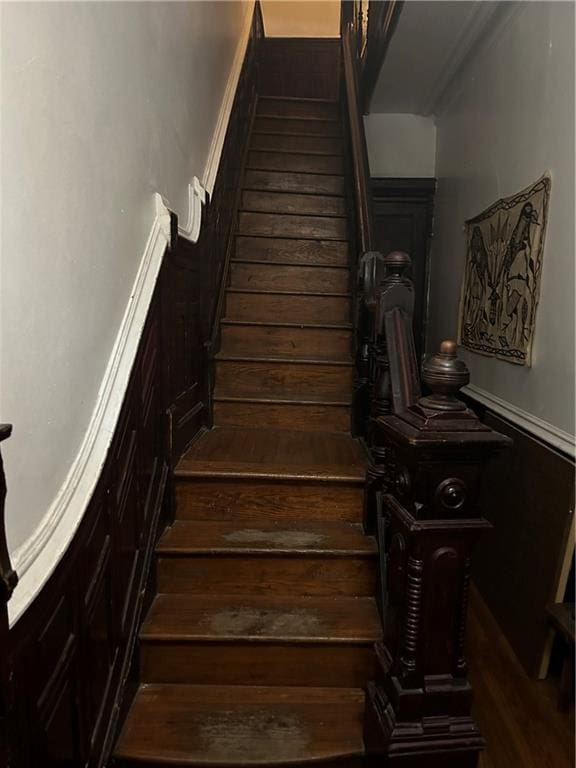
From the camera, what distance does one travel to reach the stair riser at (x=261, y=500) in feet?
6.38

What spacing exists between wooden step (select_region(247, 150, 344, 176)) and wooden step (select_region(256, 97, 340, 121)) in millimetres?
681

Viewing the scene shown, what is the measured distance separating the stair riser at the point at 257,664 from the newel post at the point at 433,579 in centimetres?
26

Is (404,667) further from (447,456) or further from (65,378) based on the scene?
(65,378)

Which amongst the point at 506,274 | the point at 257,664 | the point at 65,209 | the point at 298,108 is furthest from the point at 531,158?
the point at 298,108

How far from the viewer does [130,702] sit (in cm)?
153

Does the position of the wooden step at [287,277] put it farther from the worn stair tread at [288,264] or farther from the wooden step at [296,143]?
the wooden step at [296,143]

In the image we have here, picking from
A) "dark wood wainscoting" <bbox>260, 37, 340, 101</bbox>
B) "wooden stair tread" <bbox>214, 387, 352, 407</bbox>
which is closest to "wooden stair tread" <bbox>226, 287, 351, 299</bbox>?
"wooden stair tread" <bbox>214, 387, 352, 407</bbox>

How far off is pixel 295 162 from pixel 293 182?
264 mm

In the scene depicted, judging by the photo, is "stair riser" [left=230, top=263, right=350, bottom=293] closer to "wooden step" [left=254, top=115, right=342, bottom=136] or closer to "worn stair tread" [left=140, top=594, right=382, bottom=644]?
"wooden step" [left=254, top=115, right=342, bottom=136]

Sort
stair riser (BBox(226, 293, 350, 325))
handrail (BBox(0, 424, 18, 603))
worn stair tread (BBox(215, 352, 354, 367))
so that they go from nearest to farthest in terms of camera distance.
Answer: handrail (BBox(0, 424, 18, 603)) < worn stair tread (BBox(215, 352, 354, 367)) < stair riser (BBox(226, 293, 350, 325))

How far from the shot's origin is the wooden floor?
160 centimetres

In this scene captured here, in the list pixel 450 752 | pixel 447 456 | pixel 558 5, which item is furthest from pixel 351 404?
pixel 558 5

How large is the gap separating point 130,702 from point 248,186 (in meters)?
3.09

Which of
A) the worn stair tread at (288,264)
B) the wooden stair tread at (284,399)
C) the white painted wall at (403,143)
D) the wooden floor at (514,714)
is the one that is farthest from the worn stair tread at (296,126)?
the wooden floor at (514,714)
